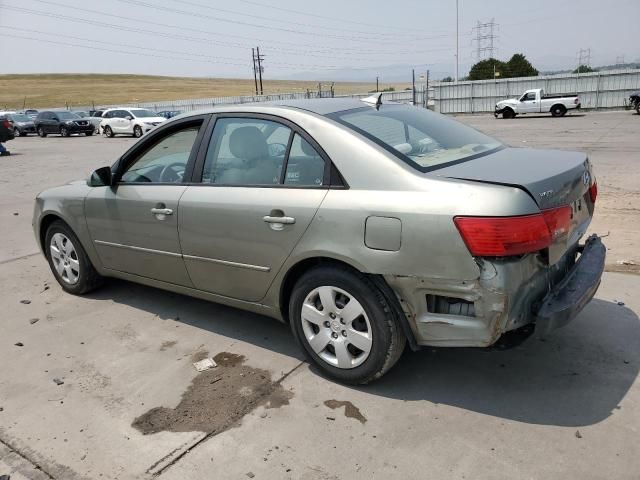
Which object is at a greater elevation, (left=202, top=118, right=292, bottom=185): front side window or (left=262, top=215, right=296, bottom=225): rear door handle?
(left=202, top=118, right=292, bottom=185): front side window

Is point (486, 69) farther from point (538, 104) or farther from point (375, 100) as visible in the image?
point (375, 100)

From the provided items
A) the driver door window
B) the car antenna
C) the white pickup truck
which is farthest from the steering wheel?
the white pickup truck

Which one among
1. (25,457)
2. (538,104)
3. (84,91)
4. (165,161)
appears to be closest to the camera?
(25,457)

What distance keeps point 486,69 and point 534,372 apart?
6480 cm

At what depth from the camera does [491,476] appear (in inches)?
95.5

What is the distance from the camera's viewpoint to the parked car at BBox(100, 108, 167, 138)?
95.5 ft

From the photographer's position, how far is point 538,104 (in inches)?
1208

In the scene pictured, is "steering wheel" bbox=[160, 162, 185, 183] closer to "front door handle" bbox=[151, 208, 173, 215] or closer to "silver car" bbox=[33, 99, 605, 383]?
"silver car" bbox=[33, 99, 605, 383]

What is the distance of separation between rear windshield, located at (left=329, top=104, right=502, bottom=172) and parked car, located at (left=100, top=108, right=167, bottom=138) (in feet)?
89.2

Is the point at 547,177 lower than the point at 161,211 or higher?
higher

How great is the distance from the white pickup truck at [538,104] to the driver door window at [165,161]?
3014 cm

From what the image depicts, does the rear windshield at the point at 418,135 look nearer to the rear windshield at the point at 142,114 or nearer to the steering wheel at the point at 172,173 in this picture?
the steering wheel at the point at 172,173

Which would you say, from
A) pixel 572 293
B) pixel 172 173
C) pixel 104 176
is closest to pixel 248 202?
pixel 172 173

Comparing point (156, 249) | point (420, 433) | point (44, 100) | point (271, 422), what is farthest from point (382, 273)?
point (44, 100)
